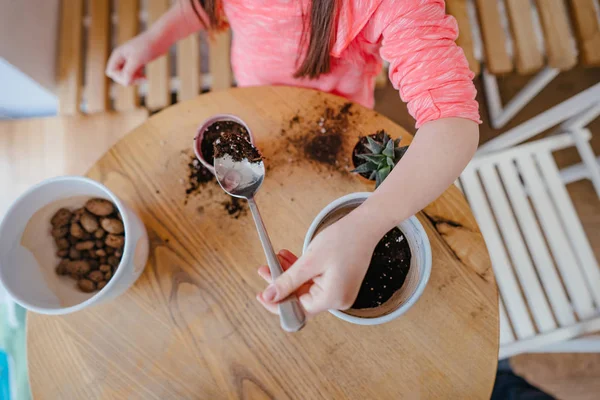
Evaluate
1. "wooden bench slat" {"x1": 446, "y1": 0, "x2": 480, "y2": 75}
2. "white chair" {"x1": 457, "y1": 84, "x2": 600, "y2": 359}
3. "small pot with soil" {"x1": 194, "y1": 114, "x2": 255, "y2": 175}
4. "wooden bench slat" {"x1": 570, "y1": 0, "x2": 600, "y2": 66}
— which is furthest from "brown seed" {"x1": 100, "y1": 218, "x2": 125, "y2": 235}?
"wooden bench slat" {"x1": 570, "y1": 0, "x2": 600, "y2": 66}

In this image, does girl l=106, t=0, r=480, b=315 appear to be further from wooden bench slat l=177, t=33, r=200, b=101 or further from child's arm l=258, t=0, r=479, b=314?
wooden bench slat l=177, t=33, r=200, b=101

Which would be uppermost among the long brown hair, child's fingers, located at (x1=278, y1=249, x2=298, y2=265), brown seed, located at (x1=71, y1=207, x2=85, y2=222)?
the long brown hair

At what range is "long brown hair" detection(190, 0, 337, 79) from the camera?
20.7 inches

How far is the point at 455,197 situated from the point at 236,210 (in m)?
0.32

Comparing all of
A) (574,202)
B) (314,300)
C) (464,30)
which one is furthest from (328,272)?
(574,202)

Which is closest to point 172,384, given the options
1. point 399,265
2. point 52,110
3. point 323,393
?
point 323,393

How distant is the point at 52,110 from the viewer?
1105mm

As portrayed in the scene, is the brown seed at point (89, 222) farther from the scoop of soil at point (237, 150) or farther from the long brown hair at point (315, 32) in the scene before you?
the long brown hair at point (315, 32)

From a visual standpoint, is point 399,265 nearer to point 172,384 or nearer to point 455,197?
point 455,197

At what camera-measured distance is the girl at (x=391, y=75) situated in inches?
16.7

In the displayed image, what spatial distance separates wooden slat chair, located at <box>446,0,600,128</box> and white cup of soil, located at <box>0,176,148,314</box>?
874 mm

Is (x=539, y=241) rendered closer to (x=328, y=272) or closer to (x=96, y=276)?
(x=328, y=272)

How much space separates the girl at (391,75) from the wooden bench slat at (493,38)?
17.9 inches

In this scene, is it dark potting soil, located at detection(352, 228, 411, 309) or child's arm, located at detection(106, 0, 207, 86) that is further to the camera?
child's arm, located at detection(106, 0, 207, 86)
